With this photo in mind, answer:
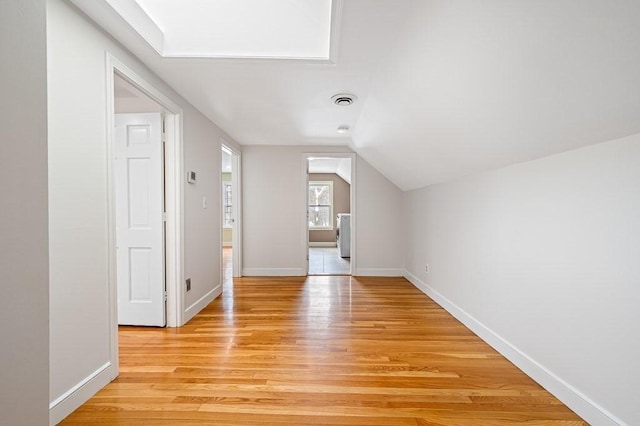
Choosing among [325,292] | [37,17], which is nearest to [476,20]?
[37,17]

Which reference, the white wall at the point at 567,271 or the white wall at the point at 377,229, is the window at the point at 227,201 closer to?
the white wall at the point at 377,229

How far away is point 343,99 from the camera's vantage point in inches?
101

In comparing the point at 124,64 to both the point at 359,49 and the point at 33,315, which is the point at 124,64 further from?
the point at 33,315

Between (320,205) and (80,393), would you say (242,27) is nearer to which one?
(80,393)

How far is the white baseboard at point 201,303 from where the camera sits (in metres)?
2.72

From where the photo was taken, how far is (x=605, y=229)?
1.36 m

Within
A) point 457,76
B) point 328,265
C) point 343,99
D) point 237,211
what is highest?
point 343,99

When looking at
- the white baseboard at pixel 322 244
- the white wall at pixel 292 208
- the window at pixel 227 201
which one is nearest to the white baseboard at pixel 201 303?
the white wall at pixel 292 208

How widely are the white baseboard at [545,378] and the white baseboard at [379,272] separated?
173cm

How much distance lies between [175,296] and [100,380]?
3.01 ft

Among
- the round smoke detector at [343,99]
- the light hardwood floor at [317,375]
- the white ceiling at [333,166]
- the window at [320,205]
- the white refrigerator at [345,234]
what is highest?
the white ceiling at [333,166]

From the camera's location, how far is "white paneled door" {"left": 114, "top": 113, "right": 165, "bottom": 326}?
2494 millimetres

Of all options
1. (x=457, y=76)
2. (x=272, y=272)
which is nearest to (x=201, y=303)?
(x=272, y=272)

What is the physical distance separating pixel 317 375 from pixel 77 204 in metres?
1.74
